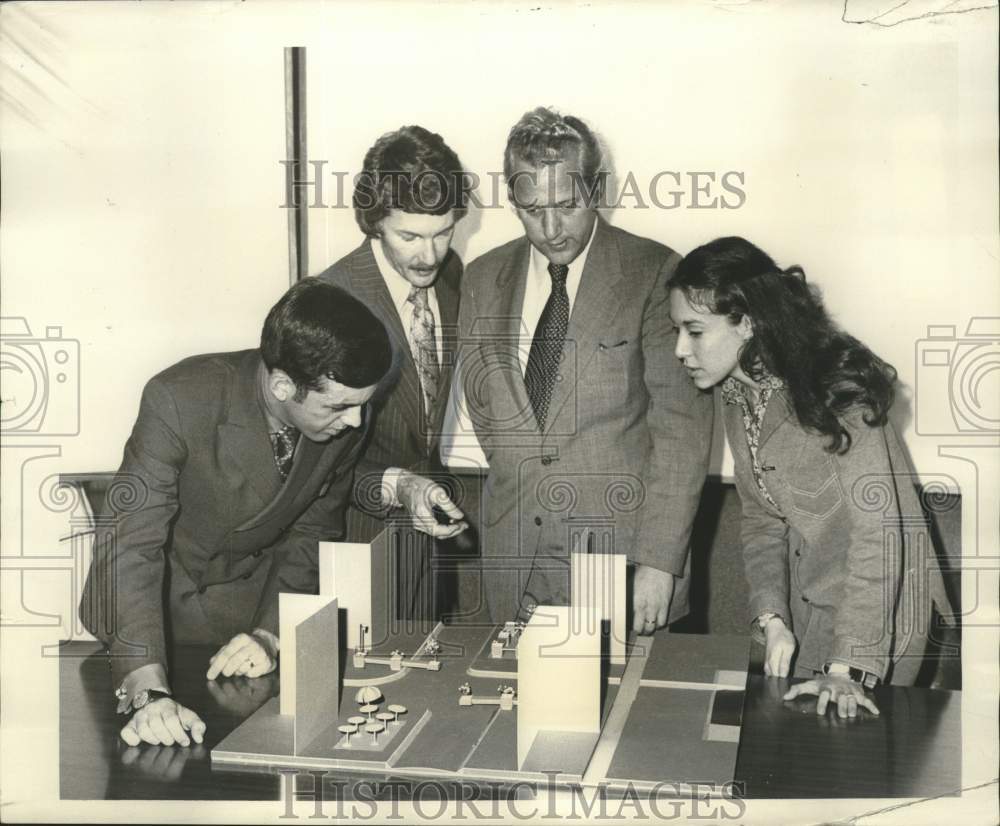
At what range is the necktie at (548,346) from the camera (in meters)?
3.15

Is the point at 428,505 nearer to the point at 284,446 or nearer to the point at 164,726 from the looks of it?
the point at 284,446

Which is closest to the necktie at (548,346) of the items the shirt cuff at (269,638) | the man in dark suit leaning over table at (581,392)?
the man in dark suit leaning over table at (581,392)

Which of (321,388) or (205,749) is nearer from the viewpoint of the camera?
(205,749)

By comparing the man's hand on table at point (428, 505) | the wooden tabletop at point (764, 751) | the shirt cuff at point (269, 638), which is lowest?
the wooden tabletop at point (764, 751)

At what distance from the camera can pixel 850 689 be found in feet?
8.71

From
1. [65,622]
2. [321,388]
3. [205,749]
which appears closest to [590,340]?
[321,388]

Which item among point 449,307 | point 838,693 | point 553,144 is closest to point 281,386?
point 449,307

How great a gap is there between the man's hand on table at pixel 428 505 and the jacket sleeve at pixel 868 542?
1.01 metres

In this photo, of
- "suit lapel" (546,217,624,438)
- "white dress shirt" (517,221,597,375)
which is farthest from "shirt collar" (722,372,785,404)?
"white dress shirt" (517,221,597,375)

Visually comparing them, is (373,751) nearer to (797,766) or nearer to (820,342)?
(797,766)

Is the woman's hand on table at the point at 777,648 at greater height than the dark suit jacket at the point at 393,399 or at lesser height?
lesser

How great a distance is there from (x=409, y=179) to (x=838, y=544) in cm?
147

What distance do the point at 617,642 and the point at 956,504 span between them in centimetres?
100

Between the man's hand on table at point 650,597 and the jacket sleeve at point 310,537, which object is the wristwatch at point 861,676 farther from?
the jacket sleeve at point 310,537
